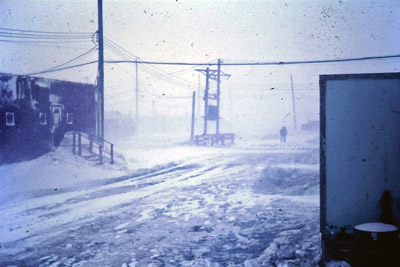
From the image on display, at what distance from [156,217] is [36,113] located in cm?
1149

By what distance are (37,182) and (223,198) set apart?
6947 millimetres

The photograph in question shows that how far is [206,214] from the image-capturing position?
7.26m

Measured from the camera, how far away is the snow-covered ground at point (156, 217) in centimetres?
491

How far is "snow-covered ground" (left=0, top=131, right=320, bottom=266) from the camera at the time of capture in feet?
16.1

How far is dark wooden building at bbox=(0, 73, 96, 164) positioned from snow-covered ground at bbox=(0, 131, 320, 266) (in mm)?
1536

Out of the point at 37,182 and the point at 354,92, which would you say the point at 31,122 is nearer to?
the point at 37,182

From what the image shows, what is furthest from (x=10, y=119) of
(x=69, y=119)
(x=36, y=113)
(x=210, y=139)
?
(x=210, y=139)

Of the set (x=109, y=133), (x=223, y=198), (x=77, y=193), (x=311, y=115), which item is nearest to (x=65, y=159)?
(x=77, y=193)

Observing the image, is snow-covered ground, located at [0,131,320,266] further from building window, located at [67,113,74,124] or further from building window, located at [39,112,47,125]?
building window, located at [67,113,74,124]

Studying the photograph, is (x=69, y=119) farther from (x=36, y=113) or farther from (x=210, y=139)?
(x=210, y=139)

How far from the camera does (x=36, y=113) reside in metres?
15.3

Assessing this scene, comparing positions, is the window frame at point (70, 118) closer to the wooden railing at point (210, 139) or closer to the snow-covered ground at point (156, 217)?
the snow-covered ground at point (156, 217)

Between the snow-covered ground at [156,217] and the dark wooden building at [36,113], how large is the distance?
154 cm

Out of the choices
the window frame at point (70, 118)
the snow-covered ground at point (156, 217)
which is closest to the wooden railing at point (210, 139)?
the window frame at point (70, 118)
